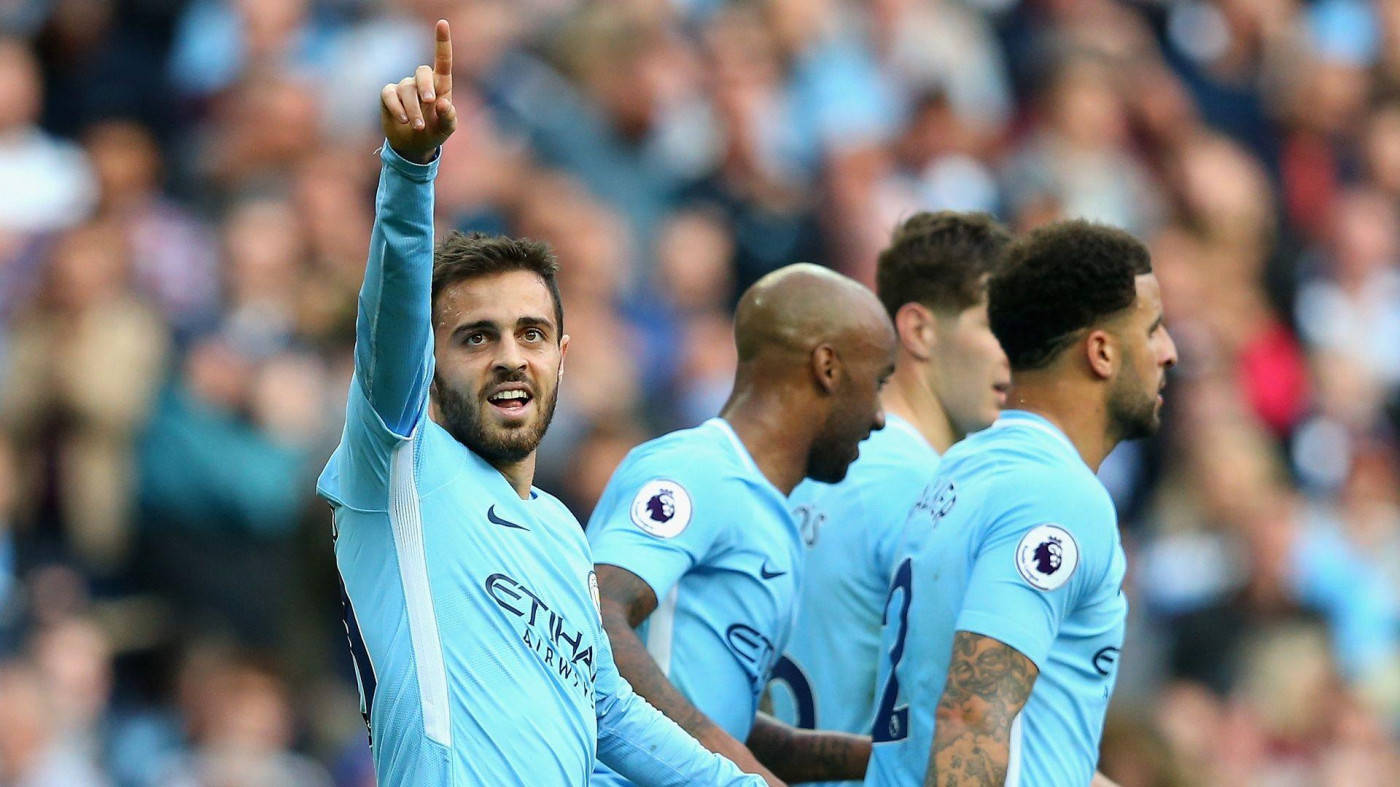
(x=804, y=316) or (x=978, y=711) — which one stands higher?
(x=804, y=316)

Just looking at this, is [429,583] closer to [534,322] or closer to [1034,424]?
[534,322]

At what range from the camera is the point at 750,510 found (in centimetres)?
565

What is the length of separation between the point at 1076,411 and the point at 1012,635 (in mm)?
705

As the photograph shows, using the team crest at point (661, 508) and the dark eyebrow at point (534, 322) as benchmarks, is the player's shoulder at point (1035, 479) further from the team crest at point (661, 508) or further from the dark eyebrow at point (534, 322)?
the dark eyebrow at point (534, 322)

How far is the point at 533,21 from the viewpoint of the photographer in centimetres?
1212

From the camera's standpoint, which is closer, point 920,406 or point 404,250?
point 404,250

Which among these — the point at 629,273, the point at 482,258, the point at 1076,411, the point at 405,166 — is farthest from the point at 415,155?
the point at 629,273

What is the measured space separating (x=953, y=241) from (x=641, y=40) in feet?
18.4

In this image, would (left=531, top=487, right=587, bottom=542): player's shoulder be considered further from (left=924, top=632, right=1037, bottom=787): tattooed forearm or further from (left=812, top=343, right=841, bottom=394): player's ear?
(left=812, top=343, right=841, bottom=394): player's ear

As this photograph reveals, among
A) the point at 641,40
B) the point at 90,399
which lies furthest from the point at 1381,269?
the point at 90,399

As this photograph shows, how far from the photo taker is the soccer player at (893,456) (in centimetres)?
616

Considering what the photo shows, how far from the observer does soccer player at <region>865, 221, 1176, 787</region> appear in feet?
15.7

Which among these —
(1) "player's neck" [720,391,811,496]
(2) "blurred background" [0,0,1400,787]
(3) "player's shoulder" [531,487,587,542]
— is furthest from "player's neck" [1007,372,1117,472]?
(2) "blurred background" [0,0,1400,787]

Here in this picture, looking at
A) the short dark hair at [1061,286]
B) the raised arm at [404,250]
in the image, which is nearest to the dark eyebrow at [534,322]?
the raised arm at [404,250]
